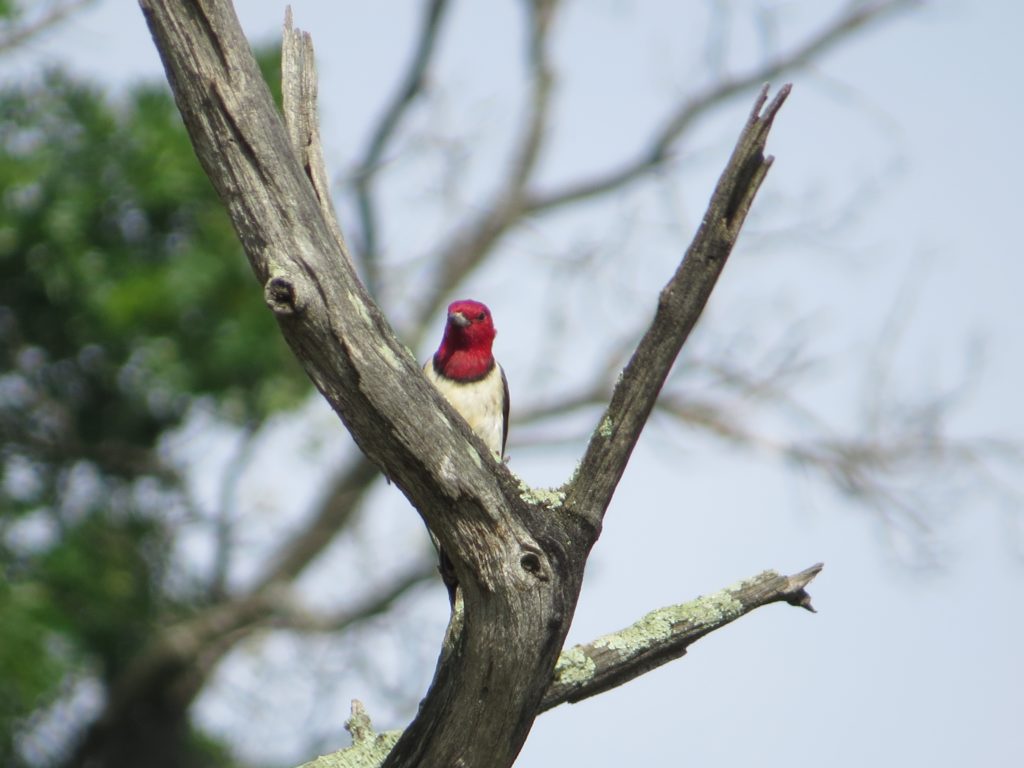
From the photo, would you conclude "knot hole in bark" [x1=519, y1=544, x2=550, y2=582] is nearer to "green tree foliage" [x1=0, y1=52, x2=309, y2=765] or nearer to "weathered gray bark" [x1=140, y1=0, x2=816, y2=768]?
"weathered gray bark" [x1=140, y1=0, x2=816, y2=768]

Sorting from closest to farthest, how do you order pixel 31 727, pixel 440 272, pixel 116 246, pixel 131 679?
1. pixel 31 727
2. pixel 116 246
3. pixel 131 679
4. pixel 440 272

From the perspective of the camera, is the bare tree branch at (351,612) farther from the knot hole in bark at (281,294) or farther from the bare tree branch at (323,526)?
the knot hole in bark at (281,294)

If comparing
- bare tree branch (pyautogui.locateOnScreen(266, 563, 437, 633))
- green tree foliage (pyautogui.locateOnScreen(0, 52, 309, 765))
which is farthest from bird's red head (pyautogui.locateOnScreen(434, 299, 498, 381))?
bare tree branch (pyautogui.locateOnScreen(266, 563, 437, 633))

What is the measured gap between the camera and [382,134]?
50.3 feet

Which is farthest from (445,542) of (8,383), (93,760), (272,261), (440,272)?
(440,272)

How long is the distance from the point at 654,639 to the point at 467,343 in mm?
2285

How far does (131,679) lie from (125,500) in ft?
6.67

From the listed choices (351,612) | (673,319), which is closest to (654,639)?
(673,319)

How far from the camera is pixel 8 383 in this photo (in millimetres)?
10508

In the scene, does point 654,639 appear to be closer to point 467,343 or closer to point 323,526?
point 467,343

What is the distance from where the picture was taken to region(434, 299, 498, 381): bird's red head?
5.68 m

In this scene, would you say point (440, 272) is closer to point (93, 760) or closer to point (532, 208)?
point (532, 208)

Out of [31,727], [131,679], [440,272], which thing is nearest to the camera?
[31,727]

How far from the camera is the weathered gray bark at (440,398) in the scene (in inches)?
123
